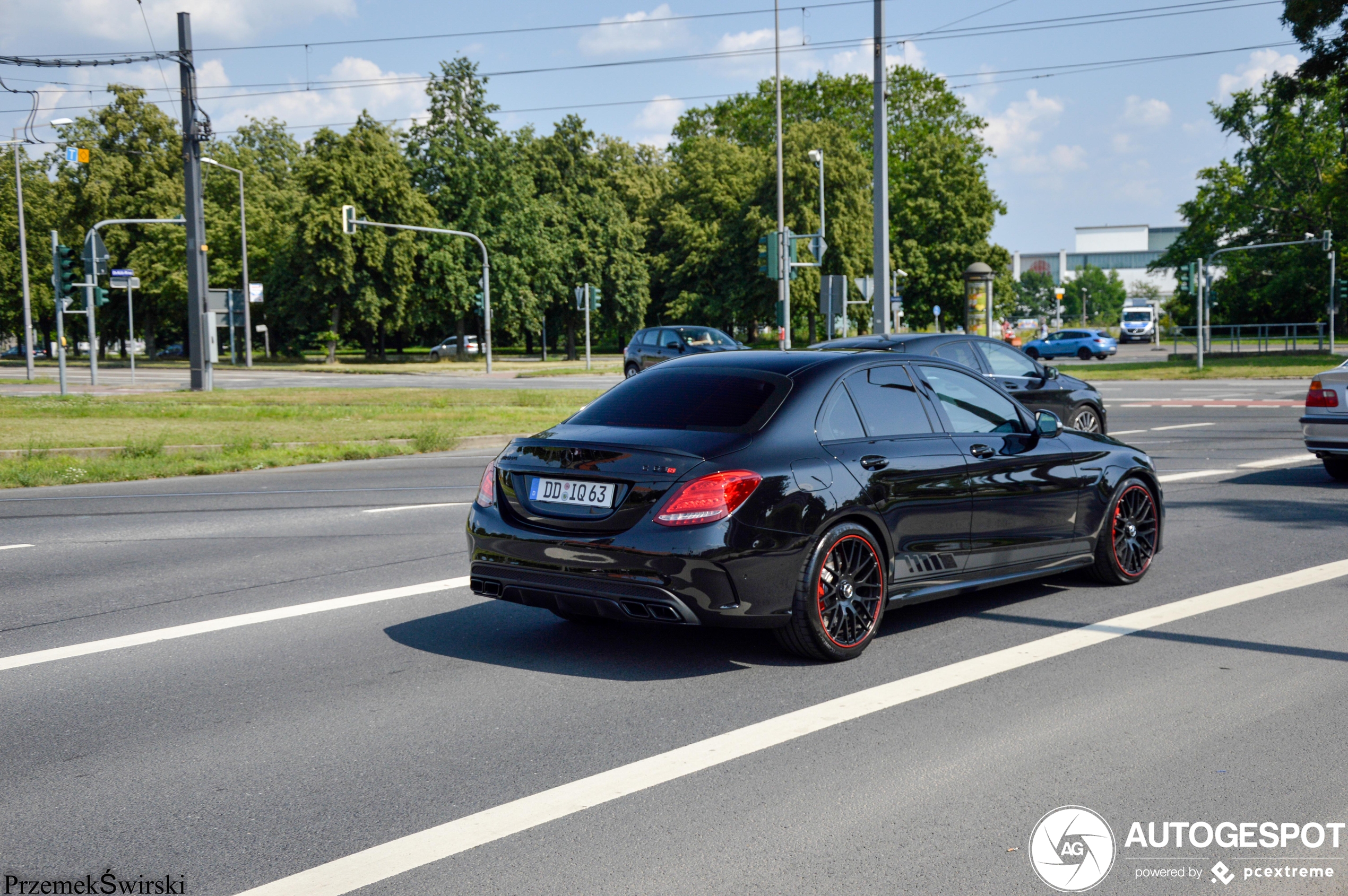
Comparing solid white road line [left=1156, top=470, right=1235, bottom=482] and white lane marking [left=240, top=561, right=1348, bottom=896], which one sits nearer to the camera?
white lane marking [left=240, top=561, right=1348, bottom=896]

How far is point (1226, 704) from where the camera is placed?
5098 millimetres

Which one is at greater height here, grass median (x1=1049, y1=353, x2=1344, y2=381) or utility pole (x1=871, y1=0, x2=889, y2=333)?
utility pole (x1=871, y1=0, x2=889, y2=333)

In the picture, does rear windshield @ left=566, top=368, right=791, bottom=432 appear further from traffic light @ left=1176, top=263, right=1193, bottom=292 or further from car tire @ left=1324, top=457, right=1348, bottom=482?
traffic light @ left=1176, top=263, right=1193, bottom=292

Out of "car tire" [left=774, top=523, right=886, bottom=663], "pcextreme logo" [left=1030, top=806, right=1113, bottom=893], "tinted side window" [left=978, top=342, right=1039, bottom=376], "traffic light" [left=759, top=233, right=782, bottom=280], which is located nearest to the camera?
"pcextreme logo" [left=1030, top=806, right=1113, bottom=893]

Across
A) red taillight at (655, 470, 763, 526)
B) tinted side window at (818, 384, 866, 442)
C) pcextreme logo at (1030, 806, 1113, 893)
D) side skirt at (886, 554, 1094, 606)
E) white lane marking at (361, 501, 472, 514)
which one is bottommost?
pcextreme logo at (1030, 806, 1113, 893)

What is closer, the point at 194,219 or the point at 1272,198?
the point at 194,219

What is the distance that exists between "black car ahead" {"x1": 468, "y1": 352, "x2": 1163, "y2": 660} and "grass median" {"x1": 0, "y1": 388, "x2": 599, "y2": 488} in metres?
10.5

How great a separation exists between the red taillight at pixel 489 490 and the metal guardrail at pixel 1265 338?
158ft

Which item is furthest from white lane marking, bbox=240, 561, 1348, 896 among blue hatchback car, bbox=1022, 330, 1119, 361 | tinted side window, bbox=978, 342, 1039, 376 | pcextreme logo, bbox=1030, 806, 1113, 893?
blue hatchback car, bbox=1022, 330, 1119, 361

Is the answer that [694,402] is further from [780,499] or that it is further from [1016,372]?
[1016,372]

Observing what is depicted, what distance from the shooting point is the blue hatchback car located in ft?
210

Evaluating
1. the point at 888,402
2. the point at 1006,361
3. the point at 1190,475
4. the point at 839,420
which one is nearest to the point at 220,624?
the point at 839,420

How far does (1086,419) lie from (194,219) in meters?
22.4

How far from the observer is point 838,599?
5.90 m
